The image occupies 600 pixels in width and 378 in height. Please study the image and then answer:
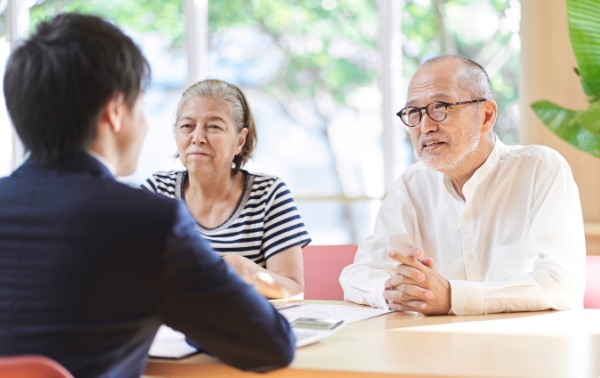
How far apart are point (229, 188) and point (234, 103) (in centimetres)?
30

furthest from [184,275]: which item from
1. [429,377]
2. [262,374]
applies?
[429,377]

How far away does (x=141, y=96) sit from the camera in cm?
141

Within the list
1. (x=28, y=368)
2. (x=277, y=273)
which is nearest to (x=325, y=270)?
(x=277, y=273)

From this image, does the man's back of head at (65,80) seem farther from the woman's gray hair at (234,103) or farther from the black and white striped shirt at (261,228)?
the woman's gray hair at (234,103)

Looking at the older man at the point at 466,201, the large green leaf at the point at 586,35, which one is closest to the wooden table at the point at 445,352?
the older man at the point at 466,201

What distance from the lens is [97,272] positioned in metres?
1.25

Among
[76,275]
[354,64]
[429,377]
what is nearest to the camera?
[76,275]

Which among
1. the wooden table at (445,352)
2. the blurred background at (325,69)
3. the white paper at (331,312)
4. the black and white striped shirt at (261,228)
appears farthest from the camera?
the blurred background at (325,69)

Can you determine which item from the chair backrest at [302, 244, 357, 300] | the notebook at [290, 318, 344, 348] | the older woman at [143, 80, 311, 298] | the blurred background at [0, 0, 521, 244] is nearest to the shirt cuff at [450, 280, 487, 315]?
the notebook at [290, 318, 344, 348]

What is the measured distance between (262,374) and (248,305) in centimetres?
21

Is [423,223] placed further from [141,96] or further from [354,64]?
[354,64]

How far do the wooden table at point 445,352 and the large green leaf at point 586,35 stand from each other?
2.30 feet

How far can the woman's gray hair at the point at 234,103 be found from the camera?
2844 millimetres

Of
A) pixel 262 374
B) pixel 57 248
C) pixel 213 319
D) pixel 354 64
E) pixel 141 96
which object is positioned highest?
pixel 354 64
